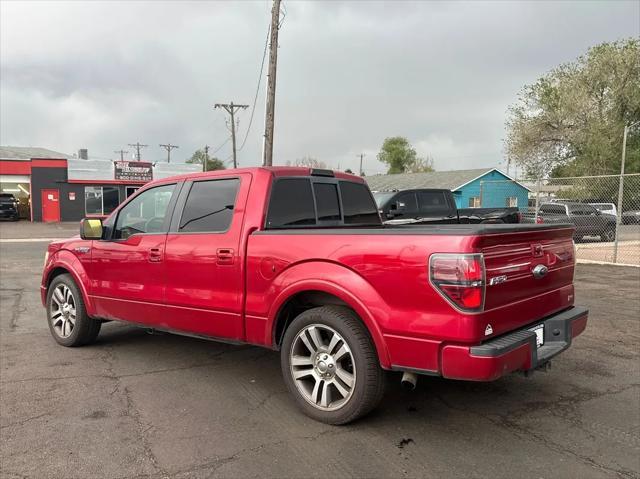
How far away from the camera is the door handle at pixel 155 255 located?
464cm

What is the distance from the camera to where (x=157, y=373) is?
4.83 m

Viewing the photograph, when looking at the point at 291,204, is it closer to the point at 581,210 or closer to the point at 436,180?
the point at 581,210

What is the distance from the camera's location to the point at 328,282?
353 cm

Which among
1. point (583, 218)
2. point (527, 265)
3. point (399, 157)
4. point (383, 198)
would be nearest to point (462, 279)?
point (527, 265)

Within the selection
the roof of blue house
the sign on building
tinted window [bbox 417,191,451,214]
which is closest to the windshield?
tinted window [bbox 417,191,451,214]

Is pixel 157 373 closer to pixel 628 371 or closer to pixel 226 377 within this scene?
pixel 226 377

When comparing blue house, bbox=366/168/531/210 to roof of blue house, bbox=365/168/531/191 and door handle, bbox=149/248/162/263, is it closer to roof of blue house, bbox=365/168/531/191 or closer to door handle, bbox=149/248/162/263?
roof of blue house, bbox=365/168/531/191

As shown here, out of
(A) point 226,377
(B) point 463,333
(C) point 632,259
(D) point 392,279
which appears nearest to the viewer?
(B) point 463,333

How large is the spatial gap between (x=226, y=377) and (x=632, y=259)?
45.1ft

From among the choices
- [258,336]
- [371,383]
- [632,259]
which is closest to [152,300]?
[258,336]

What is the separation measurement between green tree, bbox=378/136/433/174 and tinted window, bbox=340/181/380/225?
77.3m

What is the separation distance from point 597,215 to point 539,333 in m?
20.3

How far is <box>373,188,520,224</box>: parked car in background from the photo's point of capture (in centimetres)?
1220

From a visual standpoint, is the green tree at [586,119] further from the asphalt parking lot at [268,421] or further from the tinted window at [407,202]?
the asphalt parking lot at [268,421]
